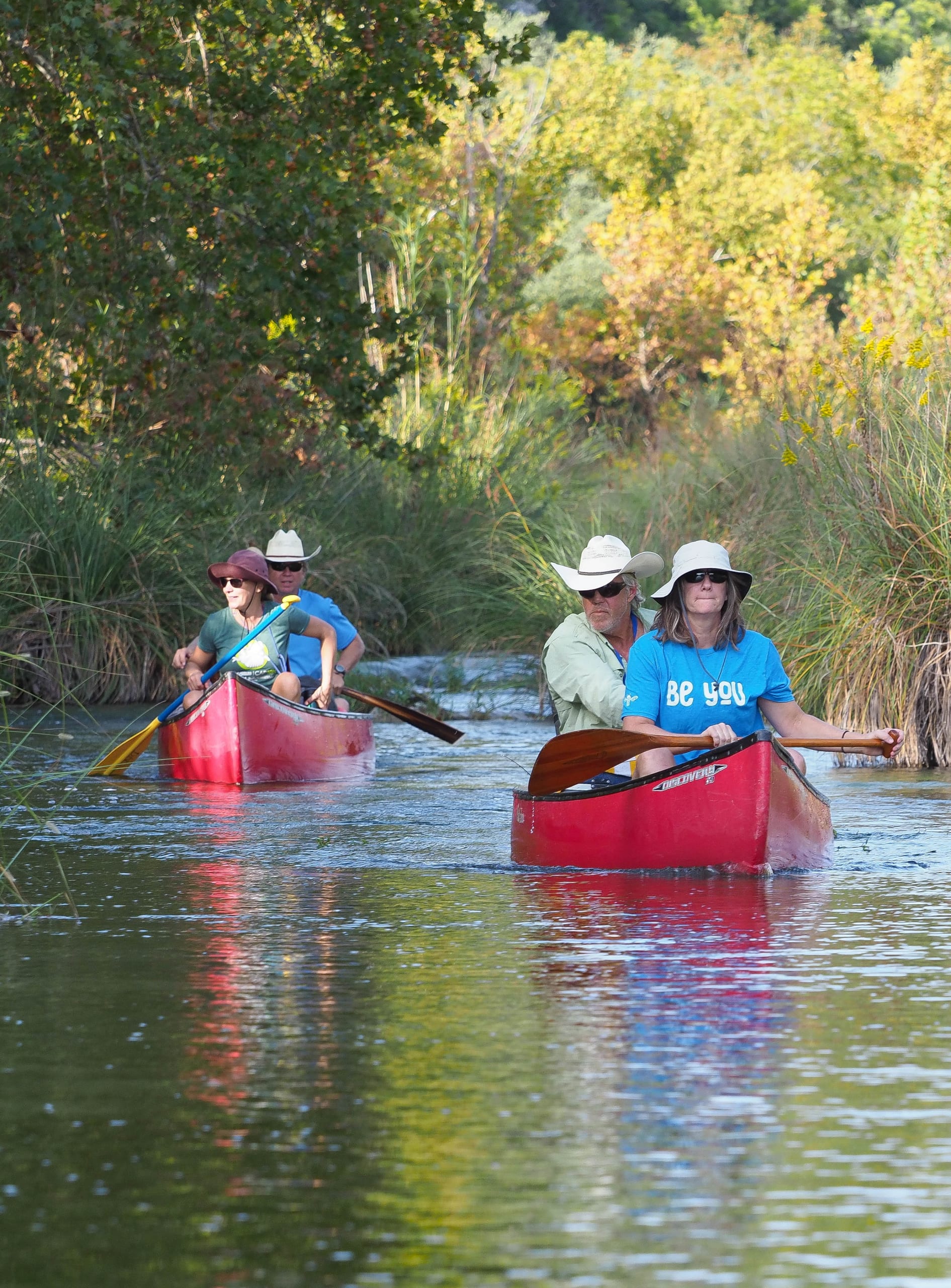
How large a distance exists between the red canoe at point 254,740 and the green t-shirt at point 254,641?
21.9 inches

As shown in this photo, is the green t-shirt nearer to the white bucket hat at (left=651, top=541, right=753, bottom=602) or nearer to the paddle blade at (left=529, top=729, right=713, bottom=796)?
the paddle blade at (left=529, top=729, right=713, bottom=796)

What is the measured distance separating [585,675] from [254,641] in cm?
466

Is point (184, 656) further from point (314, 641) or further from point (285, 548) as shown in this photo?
point (314, 641)

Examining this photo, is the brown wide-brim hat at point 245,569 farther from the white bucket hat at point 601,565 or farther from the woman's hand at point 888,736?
the woman's hand at point 888,736

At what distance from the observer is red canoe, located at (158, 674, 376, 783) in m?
13.1

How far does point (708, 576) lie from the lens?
882cm

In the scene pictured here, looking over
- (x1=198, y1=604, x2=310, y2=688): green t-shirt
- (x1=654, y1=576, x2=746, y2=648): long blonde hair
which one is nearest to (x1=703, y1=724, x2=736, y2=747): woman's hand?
(x1=654, y1=576, x2=746, y2=648): long blonde hair

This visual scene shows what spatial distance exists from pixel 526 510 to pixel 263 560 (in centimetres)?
837

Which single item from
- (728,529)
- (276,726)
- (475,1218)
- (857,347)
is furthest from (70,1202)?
(728,529)

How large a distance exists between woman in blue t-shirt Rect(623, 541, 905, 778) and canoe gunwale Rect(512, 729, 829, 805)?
0.08 metres

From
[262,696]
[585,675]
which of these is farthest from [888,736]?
[262,696]

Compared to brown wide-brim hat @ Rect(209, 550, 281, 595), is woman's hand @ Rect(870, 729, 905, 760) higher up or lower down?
lower down

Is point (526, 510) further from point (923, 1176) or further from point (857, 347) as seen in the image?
point (923, 1176)

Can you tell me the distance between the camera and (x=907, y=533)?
13133mm
